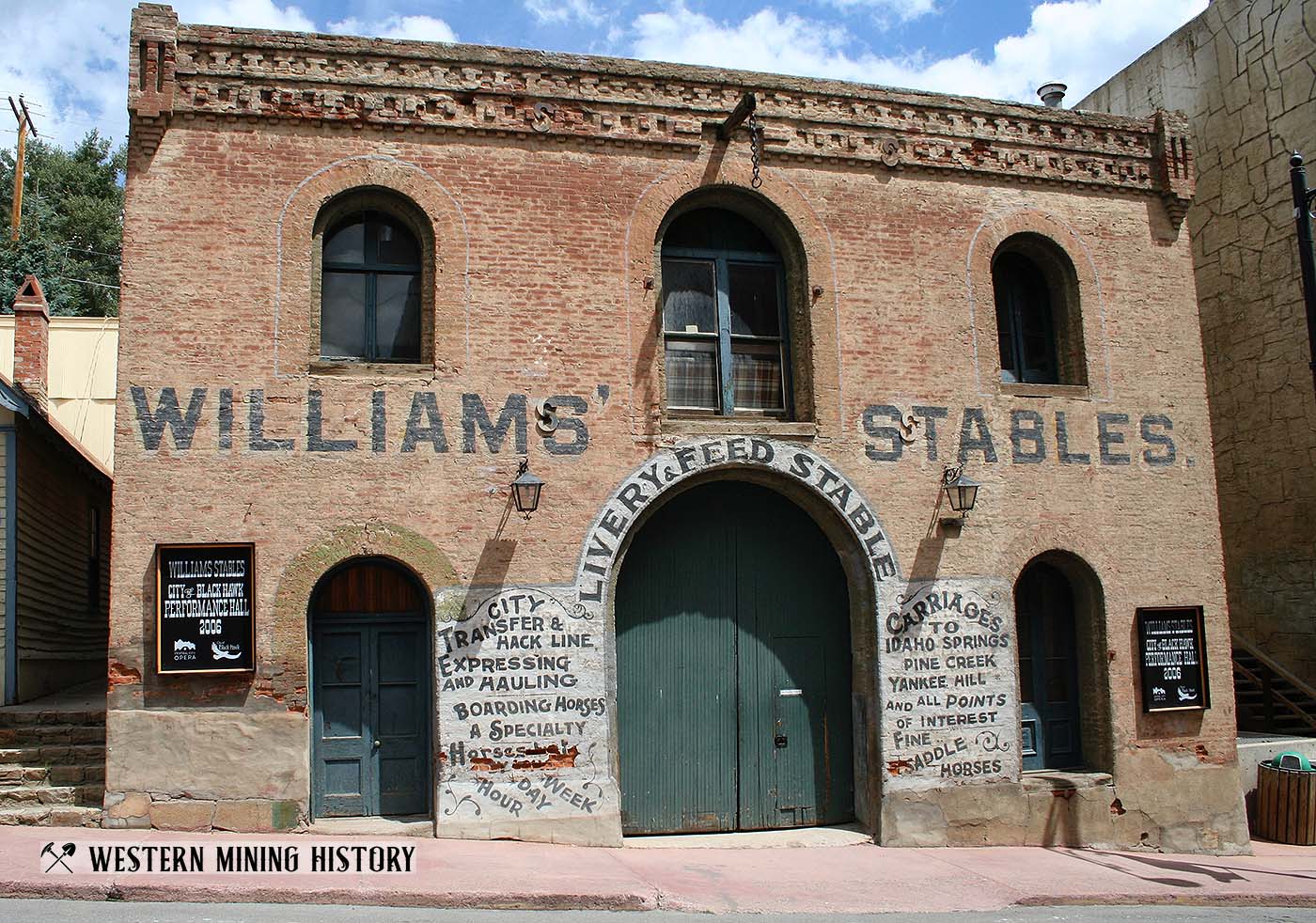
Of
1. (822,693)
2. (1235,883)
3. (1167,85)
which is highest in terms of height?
(1167,85)

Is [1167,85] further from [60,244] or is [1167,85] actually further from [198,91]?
[60,244]

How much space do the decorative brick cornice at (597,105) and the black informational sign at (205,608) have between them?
399cm

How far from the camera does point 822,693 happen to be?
38.8ft

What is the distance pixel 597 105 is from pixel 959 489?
5.47 metres

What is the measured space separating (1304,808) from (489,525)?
989 centimetres

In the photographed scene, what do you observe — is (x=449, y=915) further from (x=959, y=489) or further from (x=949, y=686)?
(x=959, y=489)

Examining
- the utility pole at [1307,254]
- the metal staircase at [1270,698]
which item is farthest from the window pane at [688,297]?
the metal staircase at [1270,698]

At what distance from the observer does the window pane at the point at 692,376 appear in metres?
11.8

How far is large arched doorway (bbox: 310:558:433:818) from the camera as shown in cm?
1052

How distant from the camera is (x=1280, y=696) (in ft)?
50.8

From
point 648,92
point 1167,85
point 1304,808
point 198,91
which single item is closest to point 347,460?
point 198,91

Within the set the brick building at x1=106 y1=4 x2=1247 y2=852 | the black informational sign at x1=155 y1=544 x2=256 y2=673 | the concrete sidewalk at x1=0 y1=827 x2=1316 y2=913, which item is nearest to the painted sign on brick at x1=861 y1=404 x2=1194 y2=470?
the brick building at x1=106 y1=4 x2=1247 y2=852

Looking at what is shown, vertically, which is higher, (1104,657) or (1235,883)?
(1104,657)

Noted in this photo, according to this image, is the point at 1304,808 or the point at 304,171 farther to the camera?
the point at 1304,808
